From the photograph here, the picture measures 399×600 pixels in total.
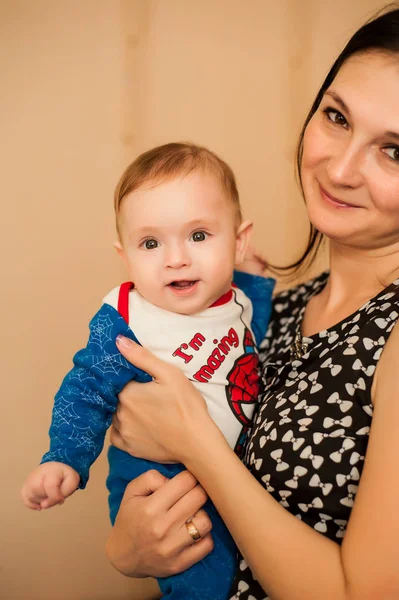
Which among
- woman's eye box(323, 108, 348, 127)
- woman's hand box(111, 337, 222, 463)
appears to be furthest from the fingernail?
woman's eye box(323, 108, 348, 127)

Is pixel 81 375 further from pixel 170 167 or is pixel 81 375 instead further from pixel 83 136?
pixel 83 136

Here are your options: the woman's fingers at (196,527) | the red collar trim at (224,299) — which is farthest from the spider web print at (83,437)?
the red collar trim at (224,299)

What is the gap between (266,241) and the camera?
2236 millimetres

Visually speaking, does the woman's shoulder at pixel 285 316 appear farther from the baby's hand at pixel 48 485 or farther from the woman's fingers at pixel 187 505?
the baby's hand at pixel 48 485

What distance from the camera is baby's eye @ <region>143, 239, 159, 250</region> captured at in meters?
1.35

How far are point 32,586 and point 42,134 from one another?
1423mm

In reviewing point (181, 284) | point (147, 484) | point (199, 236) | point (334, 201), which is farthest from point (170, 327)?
point (334, 201)

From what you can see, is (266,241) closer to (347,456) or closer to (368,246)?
(368,246)

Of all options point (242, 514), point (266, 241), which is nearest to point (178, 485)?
point (242, 514)

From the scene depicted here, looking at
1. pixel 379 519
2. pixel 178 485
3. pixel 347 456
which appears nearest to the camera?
pixel 379 519

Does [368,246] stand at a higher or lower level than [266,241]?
higher

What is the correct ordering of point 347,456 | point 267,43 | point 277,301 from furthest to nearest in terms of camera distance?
point 267,43 → point 277,301 → point 347,456

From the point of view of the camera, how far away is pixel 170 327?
136 cm

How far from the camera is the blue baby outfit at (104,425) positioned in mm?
1273
